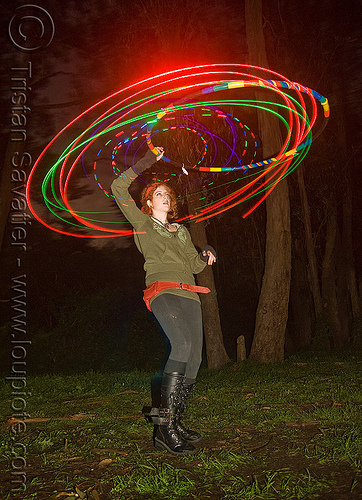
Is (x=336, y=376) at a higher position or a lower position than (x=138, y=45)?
lower

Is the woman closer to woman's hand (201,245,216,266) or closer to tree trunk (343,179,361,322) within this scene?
woman's hand (201,245,216,266)

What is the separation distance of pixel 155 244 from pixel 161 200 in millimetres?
530

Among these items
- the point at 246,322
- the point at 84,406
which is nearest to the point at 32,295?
the point at 246,322

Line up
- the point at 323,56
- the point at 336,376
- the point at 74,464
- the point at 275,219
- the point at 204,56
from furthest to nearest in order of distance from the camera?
the point at 323,56 < the point at 204,56 < the point at 275,219 < the point at 336,376 < the point at 74,464

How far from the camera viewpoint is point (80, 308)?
24047mm

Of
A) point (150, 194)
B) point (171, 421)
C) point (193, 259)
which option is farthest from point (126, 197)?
point (171, 421)

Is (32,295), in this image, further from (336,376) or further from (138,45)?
(336,376)

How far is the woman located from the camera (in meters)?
4.38

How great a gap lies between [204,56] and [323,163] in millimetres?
9626

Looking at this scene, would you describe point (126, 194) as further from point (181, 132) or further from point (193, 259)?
point (181, 132)

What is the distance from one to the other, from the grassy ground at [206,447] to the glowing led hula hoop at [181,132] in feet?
8.25

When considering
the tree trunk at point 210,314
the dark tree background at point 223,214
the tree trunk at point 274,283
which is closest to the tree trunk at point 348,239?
the dark tree background at point 223,214

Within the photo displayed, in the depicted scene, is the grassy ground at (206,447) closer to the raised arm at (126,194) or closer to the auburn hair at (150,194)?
the raised arm at (126,194)

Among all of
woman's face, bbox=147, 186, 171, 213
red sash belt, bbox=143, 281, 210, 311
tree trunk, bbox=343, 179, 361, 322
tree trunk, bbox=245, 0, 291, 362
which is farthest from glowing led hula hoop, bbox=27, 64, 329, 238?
tree trunk, bbox=343, 179, 361, 322
